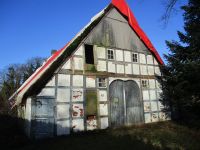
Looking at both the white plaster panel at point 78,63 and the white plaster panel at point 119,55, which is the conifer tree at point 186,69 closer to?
the white plaster panel at point 119,55

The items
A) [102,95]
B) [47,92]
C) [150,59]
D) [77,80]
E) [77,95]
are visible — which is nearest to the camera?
[47,92]

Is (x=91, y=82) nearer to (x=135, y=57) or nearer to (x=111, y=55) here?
(x=111, y=55)

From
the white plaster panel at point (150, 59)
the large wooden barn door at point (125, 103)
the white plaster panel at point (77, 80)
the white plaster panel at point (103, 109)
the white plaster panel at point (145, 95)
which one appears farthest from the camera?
the white plaster panel at point (150, 59)

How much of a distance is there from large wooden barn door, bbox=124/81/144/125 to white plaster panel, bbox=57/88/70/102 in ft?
14.4

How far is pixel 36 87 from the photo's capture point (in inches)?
392

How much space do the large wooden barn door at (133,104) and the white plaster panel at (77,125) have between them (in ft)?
11.5

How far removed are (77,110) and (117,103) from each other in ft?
9.87

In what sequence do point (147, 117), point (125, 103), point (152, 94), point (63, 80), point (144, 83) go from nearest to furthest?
point (63, 80) → point (125, 103) → point (147, 117) → point (144, 83) → point (152, 94)

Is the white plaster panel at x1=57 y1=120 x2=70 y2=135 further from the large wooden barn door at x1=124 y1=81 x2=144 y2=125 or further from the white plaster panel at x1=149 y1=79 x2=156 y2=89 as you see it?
the white plaster panel at x1=149 y1=79 x2=156 y2=89

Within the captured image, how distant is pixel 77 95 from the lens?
11.1 meters

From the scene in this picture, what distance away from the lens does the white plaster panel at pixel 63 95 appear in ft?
34.6

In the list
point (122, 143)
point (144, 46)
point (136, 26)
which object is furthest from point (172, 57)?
point (122, 143)

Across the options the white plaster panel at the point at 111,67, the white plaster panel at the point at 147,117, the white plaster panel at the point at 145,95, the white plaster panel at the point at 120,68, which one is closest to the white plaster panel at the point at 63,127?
the white plaster panel at the point at 111,67

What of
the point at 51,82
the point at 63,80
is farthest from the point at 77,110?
the point at 51,82
